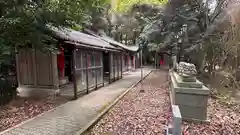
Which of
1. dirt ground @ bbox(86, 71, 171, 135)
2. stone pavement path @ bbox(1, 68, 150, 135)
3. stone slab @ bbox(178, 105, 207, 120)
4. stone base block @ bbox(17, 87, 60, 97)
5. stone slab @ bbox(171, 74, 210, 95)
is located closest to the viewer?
stone pavement path @ bbox(1, 68, 150, 135)

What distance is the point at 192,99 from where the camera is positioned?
18.5 feet

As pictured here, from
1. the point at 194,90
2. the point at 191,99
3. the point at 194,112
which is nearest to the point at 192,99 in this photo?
the point at 191,99

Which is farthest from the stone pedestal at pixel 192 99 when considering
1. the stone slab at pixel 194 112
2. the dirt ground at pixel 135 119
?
the dirt ground at pixel 135 119

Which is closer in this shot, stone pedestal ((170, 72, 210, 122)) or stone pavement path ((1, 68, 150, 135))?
stone pavement path ((1, 68, 150, 135))

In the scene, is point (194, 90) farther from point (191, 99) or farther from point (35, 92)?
point (35, 92)

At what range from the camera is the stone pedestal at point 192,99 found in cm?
552

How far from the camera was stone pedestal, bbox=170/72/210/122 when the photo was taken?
5520 millimetres

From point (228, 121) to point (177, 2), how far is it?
8.96 meters

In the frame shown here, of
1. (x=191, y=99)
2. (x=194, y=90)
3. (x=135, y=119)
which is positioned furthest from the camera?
(x=135, y=119)

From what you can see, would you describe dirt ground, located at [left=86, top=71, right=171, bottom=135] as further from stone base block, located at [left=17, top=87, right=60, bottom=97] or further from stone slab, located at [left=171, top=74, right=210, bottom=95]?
stone base block, located at [left=17, top=87, right=60, bottom=97]

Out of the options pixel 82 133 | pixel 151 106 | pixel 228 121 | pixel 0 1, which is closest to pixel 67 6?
pixel 0 1

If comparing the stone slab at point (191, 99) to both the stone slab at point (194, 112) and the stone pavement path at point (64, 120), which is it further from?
the stone pavement path at point (64, 120)

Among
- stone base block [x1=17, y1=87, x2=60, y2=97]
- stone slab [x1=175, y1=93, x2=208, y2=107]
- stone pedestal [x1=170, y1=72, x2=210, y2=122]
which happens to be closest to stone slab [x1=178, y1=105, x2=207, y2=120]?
stone pedestal [x1=170, y1=72, x2=210, y2=122]

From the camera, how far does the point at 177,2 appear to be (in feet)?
41.1
